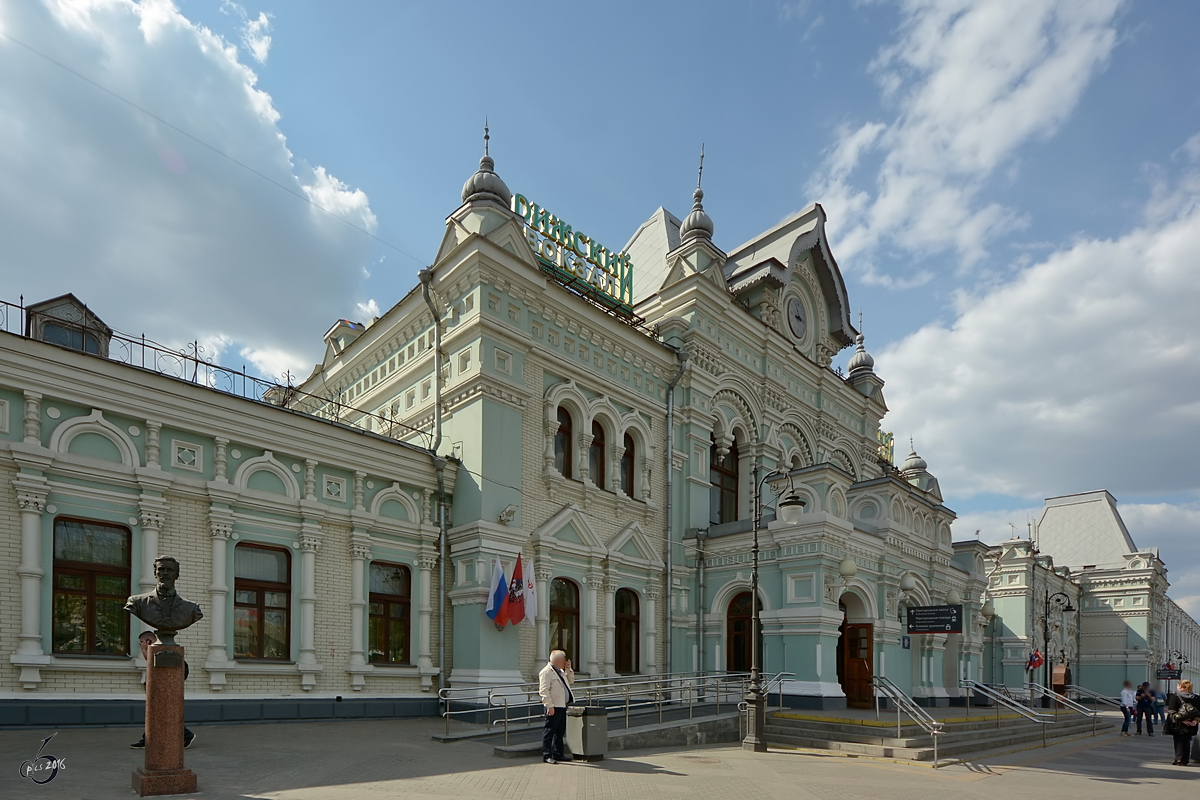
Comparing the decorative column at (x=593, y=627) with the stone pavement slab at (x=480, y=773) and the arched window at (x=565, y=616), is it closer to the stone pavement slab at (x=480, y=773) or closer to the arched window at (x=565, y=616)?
the arched window at (x=565, y=616)

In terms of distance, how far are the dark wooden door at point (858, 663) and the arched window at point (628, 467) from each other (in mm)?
6707

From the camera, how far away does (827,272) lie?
29297 millimetres

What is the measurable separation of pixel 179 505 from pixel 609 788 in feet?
28.3

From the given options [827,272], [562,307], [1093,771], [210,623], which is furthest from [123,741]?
[827,272]

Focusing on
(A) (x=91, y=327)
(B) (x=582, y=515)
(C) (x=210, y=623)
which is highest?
(A) (x=91, y=327)

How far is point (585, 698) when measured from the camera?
1451 cm

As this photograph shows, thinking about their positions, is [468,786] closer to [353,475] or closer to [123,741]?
[123,741]

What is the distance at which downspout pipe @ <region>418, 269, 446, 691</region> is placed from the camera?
55.1 feet

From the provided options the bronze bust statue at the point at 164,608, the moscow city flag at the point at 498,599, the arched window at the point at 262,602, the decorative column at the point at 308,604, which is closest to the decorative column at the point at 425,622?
the moscow city flag at the point at 498,599

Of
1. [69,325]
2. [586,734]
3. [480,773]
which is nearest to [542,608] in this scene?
[586,734]

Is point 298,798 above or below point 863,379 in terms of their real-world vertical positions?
below

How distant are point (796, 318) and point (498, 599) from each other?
1599 centimetres

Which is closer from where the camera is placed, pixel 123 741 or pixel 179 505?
pixel 123 741

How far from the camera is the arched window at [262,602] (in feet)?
47.4
